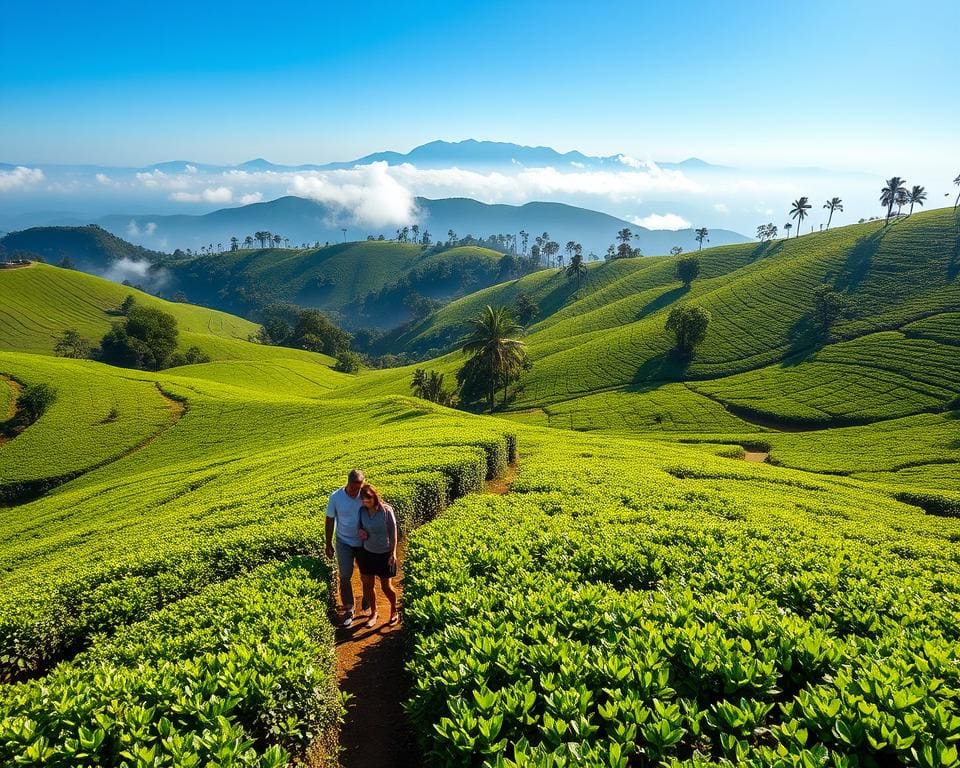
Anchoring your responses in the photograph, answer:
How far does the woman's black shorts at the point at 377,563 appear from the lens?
1207cm

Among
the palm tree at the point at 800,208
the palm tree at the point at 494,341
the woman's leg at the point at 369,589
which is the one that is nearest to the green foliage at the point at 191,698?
the woman's leg at the point at 369,589

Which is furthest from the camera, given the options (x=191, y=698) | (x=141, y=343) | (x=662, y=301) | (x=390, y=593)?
(x=662, y=301)

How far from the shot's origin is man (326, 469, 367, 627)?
38.5 ft

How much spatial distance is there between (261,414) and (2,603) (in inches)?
1822

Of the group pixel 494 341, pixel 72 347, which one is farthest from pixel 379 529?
pixel 72 347

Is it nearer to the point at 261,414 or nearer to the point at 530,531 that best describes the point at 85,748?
the point at 530,531

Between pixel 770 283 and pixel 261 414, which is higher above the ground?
pixel 770 283

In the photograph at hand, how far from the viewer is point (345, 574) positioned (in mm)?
12148

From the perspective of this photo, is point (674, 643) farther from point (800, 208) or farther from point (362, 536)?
point (800, 208)

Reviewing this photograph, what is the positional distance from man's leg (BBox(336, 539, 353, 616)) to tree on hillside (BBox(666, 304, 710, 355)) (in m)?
96.7

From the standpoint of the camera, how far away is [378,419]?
47906 millimetres

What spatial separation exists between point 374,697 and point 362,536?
3496 millimetres

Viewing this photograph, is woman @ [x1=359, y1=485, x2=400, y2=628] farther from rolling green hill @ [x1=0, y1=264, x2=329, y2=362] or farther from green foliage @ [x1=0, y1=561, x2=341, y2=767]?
rolling green hill @ [x1=0, y1=264, x2=329, y2=362]

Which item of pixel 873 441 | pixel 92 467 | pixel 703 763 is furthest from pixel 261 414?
pixel 873 441
